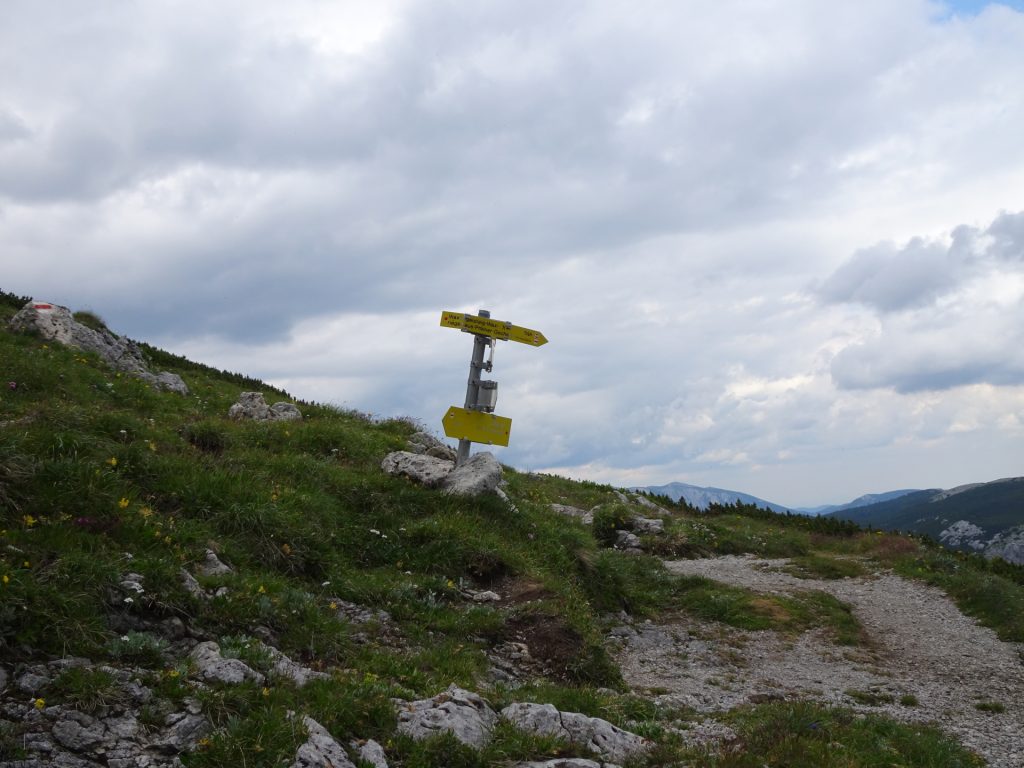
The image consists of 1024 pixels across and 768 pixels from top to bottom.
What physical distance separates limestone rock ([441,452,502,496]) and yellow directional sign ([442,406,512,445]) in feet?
2.06

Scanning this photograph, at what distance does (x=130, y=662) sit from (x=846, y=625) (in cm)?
1223

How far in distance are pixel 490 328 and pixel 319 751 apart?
33.2ft

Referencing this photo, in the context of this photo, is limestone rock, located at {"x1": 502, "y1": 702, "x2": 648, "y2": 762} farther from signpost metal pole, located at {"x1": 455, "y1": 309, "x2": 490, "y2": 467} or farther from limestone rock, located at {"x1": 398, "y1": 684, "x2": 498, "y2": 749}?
signpost metal pole, located at {"x1": 455, "y1": 309, "x2": 490, "y2": 467}

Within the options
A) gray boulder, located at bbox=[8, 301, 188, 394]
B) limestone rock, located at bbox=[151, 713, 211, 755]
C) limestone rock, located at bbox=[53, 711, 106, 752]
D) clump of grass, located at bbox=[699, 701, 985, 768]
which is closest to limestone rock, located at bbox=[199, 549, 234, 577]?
limestone rock, located at bbox=[151, 713, 211, 755]

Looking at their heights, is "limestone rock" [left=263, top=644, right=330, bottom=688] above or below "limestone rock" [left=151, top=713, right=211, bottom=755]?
above

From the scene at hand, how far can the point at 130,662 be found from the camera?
268 inches

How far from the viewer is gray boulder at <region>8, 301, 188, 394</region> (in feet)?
69.3

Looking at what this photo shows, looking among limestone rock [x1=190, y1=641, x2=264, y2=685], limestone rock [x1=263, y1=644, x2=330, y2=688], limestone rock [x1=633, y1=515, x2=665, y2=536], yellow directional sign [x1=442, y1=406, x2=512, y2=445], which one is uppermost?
yellow directional sign [x1=442, y1=406, x2=512, y2=445]

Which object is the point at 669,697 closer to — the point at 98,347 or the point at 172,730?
the point at 172,730

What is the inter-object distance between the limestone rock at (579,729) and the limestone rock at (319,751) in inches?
69.7

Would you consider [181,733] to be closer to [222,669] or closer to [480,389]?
[222,669]

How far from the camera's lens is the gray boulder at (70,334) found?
69.3 ft

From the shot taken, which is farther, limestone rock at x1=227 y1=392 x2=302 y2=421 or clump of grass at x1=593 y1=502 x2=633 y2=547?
clump of grass at x1=593 y1=502 x2=633 y2=547

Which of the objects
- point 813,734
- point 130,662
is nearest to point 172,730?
point 130,662
